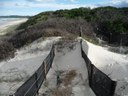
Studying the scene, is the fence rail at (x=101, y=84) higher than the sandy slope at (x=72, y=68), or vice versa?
the fence rail at (x=101, y=84)

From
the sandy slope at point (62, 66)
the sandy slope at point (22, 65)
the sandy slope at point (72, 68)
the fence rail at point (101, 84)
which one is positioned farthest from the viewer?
the sandy slope at point (22, 65)

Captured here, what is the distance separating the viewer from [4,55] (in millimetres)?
15945

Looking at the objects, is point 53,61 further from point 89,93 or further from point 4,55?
point 89,93

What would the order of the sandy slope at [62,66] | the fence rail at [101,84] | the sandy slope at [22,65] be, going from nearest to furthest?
the fence rail at [101,84] < the sandy slope at [62,66] < the sandy slope at [22,65]

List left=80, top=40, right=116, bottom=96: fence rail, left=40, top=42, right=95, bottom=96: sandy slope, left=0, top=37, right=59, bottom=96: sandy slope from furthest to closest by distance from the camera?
1. left=0, top=37, right=59, bottom=96: sandy slope
2. left=40, top=42, right=95, bottom=96: sandy slope
3. left=80, top=40, right=116, bottom=96: fence rail

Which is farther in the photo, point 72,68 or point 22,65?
point 22,65

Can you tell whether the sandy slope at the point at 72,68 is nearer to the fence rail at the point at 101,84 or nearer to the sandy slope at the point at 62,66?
the sandy slope at the point at 62,66

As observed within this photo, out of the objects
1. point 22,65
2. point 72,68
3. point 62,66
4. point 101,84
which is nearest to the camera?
point 101,84

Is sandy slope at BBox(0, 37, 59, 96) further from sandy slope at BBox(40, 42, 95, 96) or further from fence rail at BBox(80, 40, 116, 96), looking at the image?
fence rail at BBox(80, 40, 116, 96)

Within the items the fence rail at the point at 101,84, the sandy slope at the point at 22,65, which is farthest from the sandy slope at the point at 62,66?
the fence rail at the point at 101,84

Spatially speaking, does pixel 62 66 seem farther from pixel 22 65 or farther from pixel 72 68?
pixel 22 65

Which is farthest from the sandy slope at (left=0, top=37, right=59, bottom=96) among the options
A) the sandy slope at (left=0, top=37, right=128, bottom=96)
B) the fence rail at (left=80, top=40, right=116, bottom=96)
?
the fence rail at (left=80, top=40, right=116, bottom=96)

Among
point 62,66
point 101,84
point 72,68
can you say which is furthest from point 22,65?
point 101,84

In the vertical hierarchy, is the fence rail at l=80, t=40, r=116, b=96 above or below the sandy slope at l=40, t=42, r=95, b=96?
above
